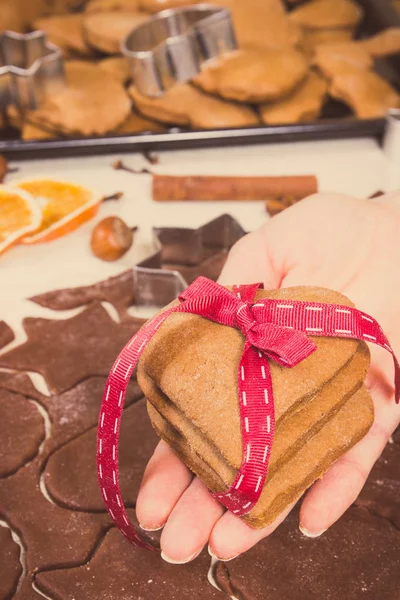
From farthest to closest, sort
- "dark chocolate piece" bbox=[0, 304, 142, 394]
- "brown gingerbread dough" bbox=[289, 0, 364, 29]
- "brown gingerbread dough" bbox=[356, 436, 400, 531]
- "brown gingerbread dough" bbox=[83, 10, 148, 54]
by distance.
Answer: "brown gingerbread dough" bbox=[289, 0, 364, 29]
"brown gingerbread dough" bbox=[83, 10, 148, 54]
"dark chocolate piece" bbox=[0, 304, 142, 394]
"brown gingerbread dough" bbox=[356, 436, 400, 531]

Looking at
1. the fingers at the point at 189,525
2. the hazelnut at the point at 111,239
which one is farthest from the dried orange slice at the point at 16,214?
the fingers at the point at 189,525

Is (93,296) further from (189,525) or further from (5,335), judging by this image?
(189,525)

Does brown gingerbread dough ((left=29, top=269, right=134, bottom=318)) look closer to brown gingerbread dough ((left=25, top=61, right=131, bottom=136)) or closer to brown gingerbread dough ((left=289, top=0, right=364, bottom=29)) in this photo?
brown gingerbread dough ((left=25, top=61, right=131, bottom=136))

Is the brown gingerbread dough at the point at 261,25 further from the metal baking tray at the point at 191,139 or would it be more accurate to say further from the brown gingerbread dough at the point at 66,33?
the brown gingerbread dough at the point at 66,33

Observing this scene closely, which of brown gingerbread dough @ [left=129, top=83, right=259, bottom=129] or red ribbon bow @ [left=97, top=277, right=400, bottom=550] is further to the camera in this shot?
brown gingerbread dough @ [left=129, top=83, right=259, bottom=129]

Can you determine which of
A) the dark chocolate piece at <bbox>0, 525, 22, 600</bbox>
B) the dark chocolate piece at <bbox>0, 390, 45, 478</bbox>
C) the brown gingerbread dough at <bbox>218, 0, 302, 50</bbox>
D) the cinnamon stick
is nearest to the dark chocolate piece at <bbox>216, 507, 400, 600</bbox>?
the dark chocolate piece at <bbox>0, 525, 22, 600</bbox>

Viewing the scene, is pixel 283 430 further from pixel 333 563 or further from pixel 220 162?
pixel 220 162

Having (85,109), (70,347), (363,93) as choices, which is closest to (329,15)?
(363,93)
